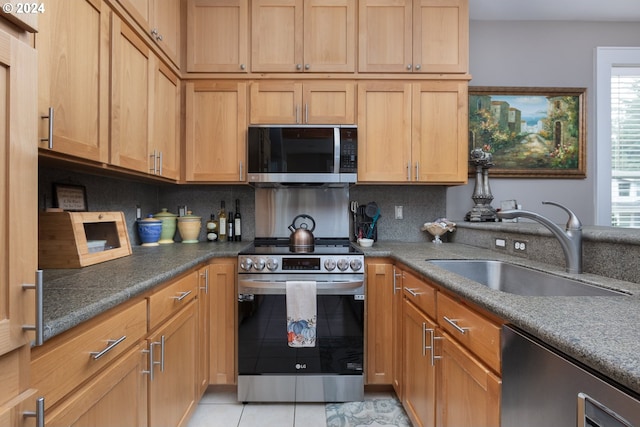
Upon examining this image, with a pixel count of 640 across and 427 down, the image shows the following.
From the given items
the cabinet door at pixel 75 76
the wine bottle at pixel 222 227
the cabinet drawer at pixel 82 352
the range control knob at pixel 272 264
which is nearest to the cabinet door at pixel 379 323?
the range control knob at pixel 272 264

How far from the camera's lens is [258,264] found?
1934mm

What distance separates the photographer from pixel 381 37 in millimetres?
2305

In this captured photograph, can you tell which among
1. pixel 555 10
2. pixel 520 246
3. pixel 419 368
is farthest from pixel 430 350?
pixel 555 10

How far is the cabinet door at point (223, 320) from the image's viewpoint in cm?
200

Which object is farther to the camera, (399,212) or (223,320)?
(399,212)

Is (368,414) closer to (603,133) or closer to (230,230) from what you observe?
Answer: (230,230)

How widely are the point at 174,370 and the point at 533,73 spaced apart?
10.9ft

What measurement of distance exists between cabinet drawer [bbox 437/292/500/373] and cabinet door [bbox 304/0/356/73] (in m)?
1.74

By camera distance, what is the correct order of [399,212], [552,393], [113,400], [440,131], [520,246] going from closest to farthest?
[552,393]
[113,400]
[520,246]
[440,131]
[399,212]

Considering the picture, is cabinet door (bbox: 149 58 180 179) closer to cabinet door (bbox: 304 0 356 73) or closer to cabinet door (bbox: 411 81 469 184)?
cabinet door (bbox: 304 0 356 73)

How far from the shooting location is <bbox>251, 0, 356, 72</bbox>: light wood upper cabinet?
90.4 inches

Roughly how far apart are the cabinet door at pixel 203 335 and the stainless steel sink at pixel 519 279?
1275 mm

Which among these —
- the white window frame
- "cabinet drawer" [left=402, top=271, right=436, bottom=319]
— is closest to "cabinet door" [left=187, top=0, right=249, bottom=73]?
"cabinet drawer" [left=402, top=271, right=436, bottom=319]

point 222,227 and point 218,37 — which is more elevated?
point 218,37
